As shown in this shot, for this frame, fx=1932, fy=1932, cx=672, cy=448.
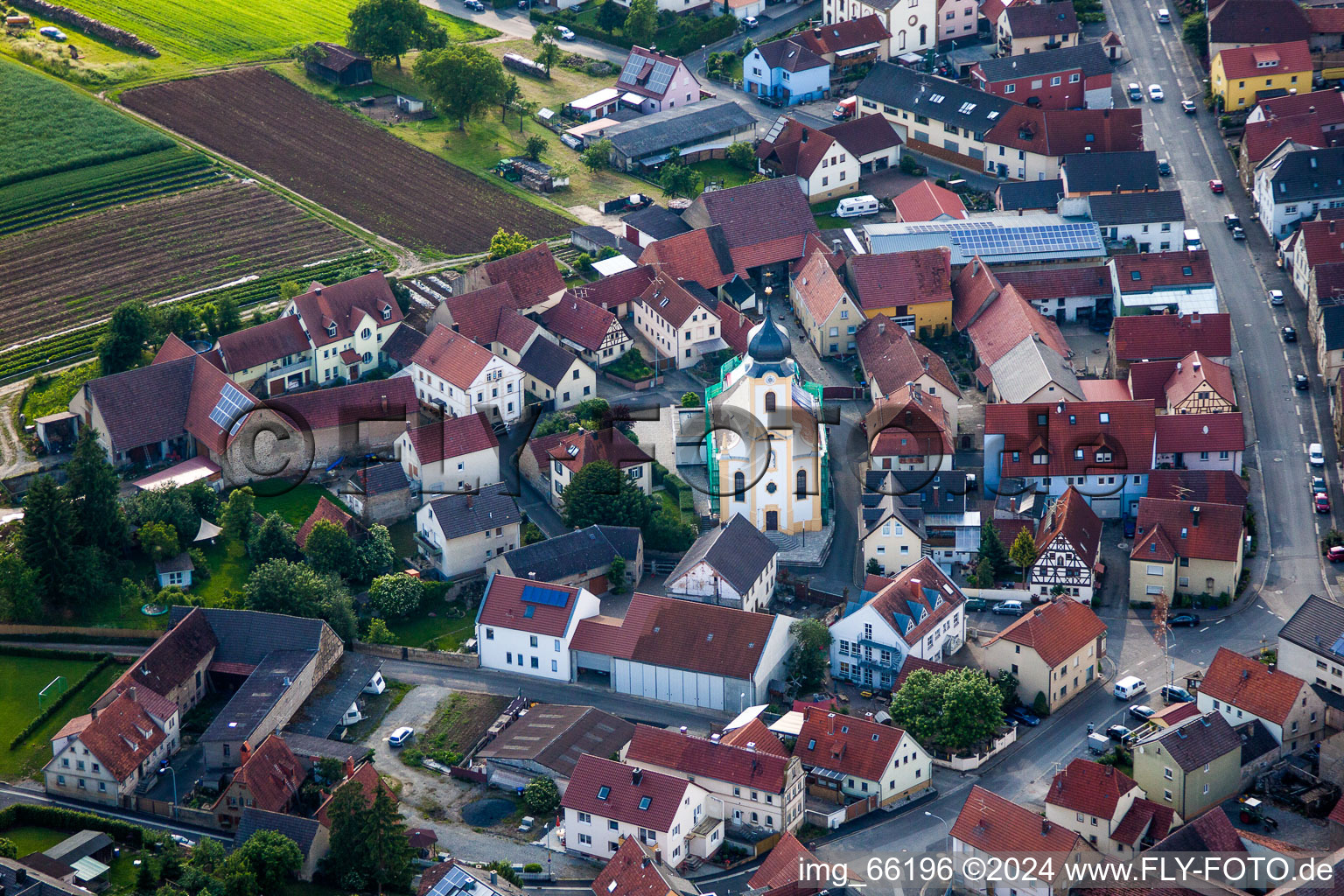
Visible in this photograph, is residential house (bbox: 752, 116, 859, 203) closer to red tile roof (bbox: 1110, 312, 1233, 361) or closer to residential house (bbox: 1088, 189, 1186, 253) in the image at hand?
residential house (bbox: 1088, 189, 1186, 253)

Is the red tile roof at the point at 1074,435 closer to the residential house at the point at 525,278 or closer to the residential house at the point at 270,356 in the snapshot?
the residential house at the point at 525,278

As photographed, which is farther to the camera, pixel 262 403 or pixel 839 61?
pixel 839 61

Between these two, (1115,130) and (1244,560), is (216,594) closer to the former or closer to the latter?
(1244,560)

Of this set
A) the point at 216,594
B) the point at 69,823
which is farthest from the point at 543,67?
the point at 69,823

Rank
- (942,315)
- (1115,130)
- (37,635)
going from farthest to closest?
1. (1115,130)
2. (942,315)
3. (37,635)

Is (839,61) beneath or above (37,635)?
above

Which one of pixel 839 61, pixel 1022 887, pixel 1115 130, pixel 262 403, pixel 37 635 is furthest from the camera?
pixel 839 61
